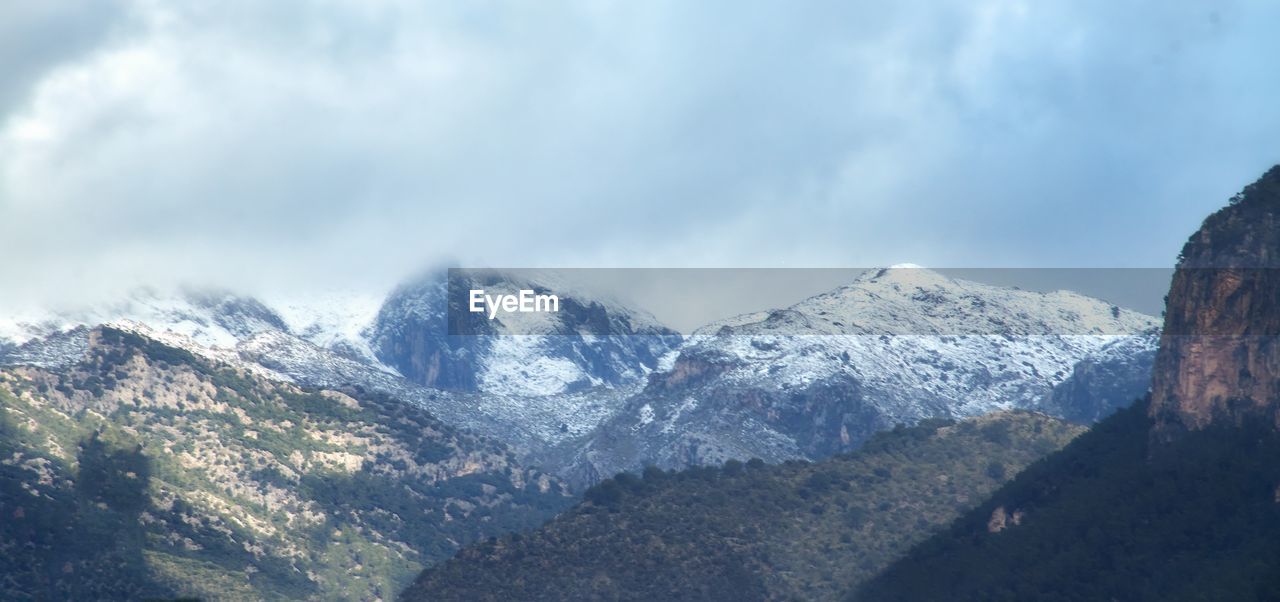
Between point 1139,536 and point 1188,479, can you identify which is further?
point 1188,479

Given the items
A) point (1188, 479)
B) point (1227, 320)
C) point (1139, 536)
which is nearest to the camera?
point (1139, 536)

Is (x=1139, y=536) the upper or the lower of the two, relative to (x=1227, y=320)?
lower

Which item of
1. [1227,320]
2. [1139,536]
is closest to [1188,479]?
[1139,536]

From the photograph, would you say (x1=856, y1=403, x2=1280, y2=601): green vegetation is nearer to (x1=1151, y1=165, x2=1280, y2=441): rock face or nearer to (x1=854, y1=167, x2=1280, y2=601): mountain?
(x1=854, y1=167, x2=1280, y2=601): mountain

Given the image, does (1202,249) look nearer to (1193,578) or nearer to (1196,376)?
(1196,376)

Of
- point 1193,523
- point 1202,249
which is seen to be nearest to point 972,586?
point 1193,523

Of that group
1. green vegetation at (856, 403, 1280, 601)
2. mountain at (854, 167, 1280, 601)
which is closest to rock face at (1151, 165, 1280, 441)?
mountain at (854, 167, 1280, 601)

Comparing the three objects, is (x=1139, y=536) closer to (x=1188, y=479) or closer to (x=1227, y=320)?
(x=1188, y=479)
